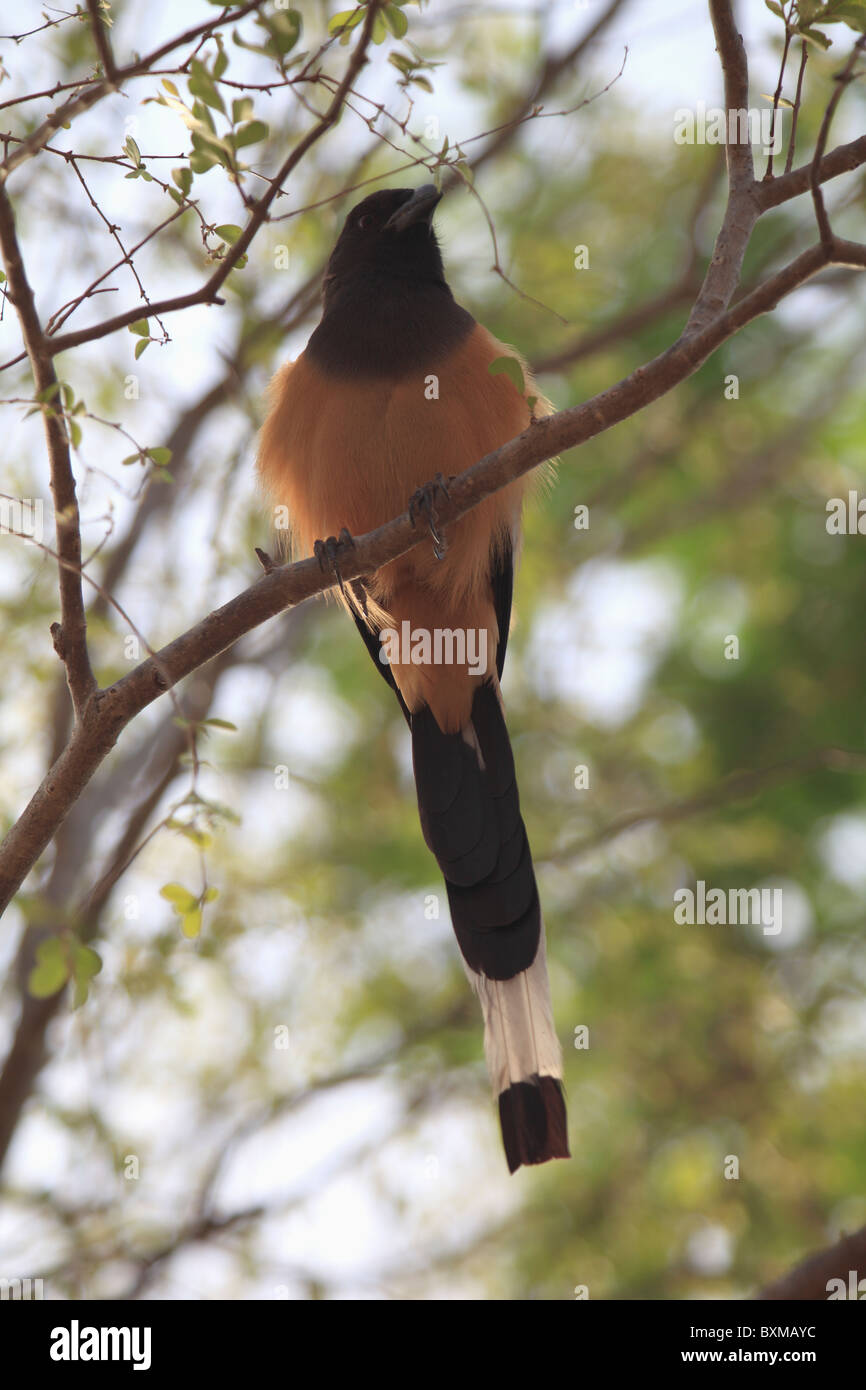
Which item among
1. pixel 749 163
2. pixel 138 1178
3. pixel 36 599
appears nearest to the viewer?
pixel 749 163

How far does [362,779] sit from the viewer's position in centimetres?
830

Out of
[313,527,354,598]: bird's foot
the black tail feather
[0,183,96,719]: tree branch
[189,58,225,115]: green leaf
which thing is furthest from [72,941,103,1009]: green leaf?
the black tail feather

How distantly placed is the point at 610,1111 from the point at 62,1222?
3.30 meters

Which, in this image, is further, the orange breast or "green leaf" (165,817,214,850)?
the orange breast

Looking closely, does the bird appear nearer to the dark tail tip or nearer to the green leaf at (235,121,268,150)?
the dark tail tip

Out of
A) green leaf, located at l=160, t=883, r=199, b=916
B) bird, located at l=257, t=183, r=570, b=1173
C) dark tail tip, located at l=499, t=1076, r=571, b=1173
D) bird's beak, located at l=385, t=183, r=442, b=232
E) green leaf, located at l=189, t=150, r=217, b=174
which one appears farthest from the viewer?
bird's beak, located at l=385, t=183, r=442, b=232

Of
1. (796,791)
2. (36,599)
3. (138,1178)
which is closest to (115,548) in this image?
(36,599)

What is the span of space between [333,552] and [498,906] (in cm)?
157

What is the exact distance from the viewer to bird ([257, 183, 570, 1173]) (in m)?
4.42

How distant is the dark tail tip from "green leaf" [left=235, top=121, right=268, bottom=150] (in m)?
2.90

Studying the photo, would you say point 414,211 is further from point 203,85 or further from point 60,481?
point 60,481

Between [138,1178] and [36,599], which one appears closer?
[36,599]
